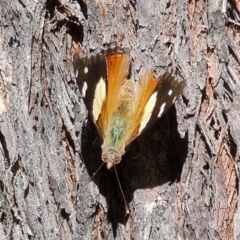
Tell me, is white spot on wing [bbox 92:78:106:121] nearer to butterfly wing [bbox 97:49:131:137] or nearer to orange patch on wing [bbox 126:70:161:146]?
butterfly wing [bbox 97:49:131:137]

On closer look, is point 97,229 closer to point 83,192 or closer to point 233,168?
point 83,192

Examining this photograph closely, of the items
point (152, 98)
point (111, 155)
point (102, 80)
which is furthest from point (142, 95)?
point (111, 155)

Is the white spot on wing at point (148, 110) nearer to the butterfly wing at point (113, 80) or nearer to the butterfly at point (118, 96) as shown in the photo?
the butterfly at point (118, 96)

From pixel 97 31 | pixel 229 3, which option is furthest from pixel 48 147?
pixel 229 3

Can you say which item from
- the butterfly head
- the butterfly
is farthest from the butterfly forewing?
the butterfly head

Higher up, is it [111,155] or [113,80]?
[113,80]

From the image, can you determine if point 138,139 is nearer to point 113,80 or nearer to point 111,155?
point 111,155

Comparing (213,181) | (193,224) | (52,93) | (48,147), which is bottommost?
(193,224)
